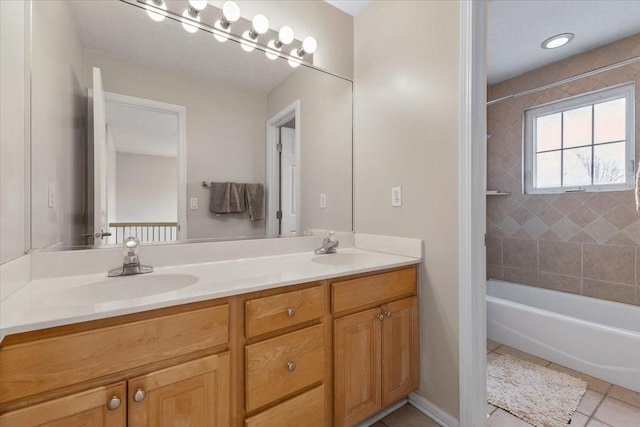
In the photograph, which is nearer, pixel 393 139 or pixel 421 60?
pixel 421 60

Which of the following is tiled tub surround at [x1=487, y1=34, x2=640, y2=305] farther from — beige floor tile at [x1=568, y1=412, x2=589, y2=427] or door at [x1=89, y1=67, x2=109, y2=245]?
door at [x1=89, y1=67, x2=109, y2=245]

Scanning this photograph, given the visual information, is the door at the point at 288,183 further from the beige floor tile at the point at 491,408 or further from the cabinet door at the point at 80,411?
the beige floor tile at the point at 491,408

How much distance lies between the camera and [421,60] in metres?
1.49

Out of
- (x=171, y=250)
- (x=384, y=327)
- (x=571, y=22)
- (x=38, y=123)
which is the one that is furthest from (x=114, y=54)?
(x=571, y=22)

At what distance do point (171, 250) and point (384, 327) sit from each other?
3.52 feet

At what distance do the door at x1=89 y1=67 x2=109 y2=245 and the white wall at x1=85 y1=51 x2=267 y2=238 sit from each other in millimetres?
47

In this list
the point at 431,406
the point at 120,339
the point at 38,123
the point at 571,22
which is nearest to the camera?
the point at 120,339

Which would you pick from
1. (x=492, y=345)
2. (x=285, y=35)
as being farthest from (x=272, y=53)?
(x=492, y=345)

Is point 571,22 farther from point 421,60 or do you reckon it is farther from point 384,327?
point 384,327

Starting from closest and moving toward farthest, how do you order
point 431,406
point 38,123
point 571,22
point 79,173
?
1. point 38,123
2. point 79,173
3. point 431,406
4. point 571,22

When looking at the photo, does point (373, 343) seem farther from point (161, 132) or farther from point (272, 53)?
point (272, 53)

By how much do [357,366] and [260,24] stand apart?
1.80 metres

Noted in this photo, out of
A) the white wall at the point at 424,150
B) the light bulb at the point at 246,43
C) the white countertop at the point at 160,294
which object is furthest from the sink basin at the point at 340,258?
the light bulb at the point at 246,43

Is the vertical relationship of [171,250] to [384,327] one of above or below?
above
